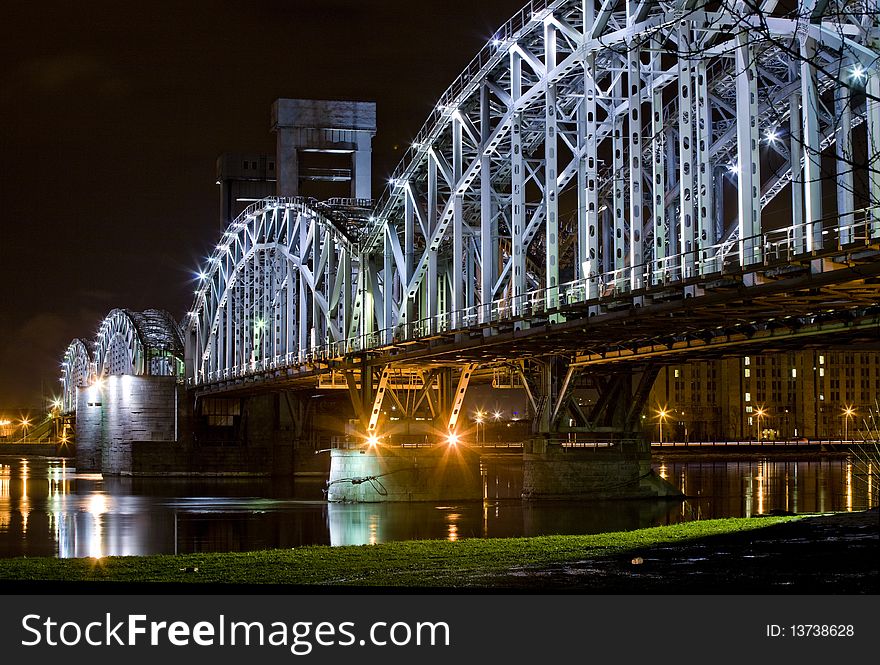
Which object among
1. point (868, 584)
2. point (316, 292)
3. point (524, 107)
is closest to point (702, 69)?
point (524, 107)

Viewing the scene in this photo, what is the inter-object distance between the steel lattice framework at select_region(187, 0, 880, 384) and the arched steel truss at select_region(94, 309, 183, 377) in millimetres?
55286

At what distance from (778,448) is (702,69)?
14213 centimetres

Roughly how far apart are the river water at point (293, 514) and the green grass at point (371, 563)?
50.0ft

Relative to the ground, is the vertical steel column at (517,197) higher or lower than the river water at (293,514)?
higher

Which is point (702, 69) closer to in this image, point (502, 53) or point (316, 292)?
point (502, 53)

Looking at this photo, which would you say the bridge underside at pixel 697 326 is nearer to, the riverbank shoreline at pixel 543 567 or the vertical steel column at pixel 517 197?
→ the vertical steel column at pixel 517 197

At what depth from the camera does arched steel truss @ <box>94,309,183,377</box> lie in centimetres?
14400

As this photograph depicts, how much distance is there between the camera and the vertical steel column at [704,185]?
40.0 m

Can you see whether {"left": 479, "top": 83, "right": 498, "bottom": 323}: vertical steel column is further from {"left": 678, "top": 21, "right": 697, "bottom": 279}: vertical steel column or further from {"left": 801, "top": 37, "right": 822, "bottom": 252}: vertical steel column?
{"left": 801, "top": 37, "right": 822, "bottom": 252}: vertical steel column

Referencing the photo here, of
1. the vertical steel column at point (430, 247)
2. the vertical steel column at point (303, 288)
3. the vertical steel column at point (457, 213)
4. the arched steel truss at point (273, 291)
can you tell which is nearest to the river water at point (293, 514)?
the vertical steel column at point (430, 247)

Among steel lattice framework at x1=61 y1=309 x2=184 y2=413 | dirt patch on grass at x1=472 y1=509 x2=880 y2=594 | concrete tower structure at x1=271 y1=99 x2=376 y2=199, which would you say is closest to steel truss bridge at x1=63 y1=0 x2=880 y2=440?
dirt patch on grass at x1=472 y1=509 x2=880 y2=594

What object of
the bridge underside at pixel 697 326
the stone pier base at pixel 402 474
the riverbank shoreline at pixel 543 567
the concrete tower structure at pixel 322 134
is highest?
the concrete tower structure at pixel 322 134

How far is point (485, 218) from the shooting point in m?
57.7
